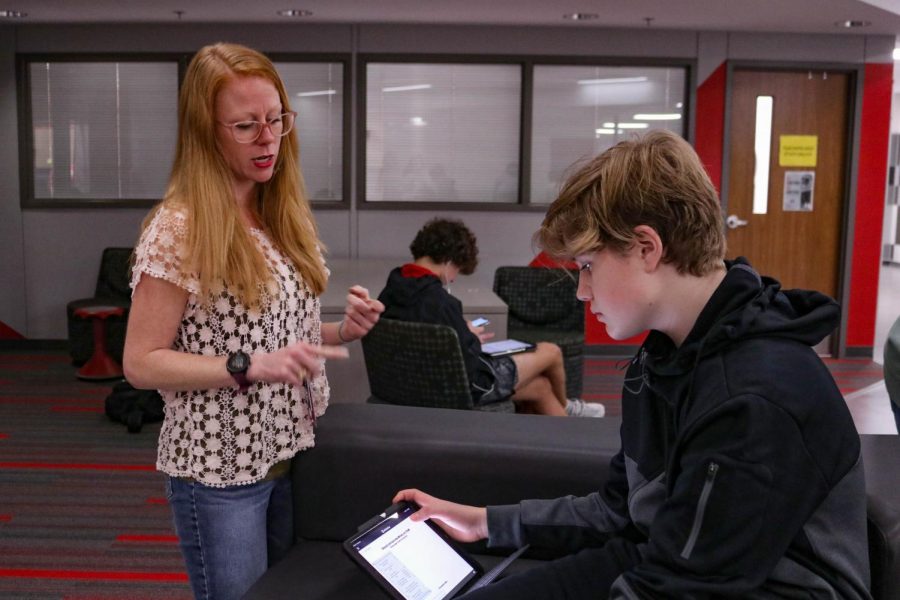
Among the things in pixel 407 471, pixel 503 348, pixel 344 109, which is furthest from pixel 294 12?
pixel 407 471

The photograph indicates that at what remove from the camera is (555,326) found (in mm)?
5160

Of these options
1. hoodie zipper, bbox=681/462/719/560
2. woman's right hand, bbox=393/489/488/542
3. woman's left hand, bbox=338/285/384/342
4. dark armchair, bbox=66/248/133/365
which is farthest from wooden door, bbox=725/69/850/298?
hoodie zipper, bbox=681/462/719/560

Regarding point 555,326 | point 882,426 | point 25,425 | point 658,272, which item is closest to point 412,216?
point 555,326

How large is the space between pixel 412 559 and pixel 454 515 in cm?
12

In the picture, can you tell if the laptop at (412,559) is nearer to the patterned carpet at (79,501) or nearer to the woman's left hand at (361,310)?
the woman's left hand at (361,310)

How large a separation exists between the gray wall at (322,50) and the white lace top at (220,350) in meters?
4.96

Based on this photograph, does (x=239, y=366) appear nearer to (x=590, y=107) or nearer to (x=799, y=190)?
(x=590, y=107)

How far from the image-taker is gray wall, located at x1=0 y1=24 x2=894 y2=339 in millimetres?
6387

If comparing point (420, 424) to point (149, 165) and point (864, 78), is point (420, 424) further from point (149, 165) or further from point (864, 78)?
point (864, 78)

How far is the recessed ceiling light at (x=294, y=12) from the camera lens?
18.7ft

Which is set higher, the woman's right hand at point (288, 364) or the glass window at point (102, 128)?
the glass window at point (102, 128)

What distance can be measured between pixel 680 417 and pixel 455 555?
729mm

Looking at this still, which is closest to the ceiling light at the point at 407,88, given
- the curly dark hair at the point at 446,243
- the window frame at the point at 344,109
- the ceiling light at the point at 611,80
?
the window frame at the point at 344,109

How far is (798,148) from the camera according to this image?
21.6ft
